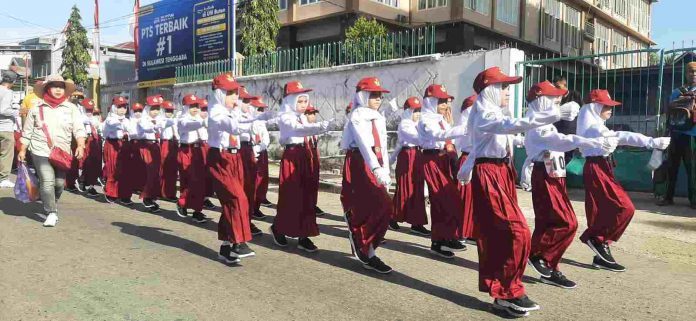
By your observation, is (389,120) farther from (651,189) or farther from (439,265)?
(439,265)

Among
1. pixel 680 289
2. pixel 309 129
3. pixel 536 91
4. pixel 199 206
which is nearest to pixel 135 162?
pixel 199 206

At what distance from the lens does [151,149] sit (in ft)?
33.5

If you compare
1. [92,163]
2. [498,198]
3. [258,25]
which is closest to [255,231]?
[498,198]

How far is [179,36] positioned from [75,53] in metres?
14.5

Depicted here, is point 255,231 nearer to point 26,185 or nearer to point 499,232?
point 26,185

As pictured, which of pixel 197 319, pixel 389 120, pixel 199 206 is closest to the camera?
pixel 197 319

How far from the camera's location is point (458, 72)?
1280cm

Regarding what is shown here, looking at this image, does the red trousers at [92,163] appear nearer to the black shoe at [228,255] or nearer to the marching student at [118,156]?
the marching student at [118,156]

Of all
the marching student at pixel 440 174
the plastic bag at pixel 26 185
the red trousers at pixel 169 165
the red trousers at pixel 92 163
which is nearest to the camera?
the marching student at pixel 440 174

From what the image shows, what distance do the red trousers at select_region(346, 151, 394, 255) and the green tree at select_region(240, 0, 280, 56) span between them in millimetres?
20644

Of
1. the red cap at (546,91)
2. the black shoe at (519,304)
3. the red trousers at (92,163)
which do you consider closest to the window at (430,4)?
the red trousers at (92,163)

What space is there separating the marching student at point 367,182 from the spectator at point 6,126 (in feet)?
25.6

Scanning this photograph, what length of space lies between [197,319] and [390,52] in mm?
11187

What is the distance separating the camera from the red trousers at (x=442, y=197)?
252 inches
